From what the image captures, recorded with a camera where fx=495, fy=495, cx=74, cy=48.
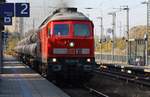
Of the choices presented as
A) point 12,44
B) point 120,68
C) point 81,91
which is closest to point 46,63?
point 81,91

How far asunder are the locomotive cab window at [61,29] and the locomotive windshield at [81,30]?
1.43 feet

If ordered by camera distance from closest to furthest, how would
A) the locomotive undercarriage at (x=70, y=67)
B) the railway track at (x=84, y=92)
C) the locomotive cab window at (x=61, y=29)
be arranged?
1. the railway track at (x=84, y=92)
2. the locomotive undercarriage at (x=70, y=67)
3. the locomotive cab window at (x=61, y=29)

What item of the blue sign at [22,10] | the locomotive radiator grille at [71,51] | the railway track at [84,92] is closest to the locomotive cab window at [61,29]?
the locomotive radiator grille at [71,51]

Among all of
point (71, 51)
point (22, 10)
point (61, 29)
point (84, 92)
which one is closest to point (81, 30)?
point (61, 29)

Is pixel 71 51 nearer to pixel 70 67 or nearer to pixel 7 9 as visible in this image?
pixel 70 67

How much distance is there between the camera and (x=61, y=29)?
78.0ft

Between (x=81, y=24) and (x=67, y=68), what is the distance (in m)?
2.39

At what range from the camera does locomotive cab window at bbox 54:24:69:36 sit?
23.7 meters

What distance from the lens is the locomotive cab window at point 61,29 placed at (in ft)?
77.6

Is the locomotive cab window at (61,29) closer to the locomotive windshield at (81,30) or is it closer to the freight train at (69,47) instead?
the freight train at (69,47)

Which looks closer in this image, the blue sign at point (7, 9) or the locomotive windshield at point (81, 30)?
the blue sign at point (7, 9)

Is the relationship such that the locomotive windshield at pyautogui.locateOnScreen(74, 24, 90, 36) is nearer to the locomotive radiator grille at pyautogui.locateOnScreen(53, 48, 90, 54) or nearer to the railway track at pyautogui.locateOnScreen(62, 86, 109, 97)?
the locomotive radiator grille at pyautogui.locateOnScreen(53, 48, 90, 54)

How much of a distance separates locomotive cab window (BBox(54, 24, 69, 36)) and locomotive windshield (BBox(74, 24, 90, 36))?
17.1 inches

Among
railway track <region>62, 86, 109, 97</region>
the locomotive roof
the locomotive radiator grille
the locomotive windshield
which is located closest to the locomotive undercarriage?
the locomotive radiator grille
